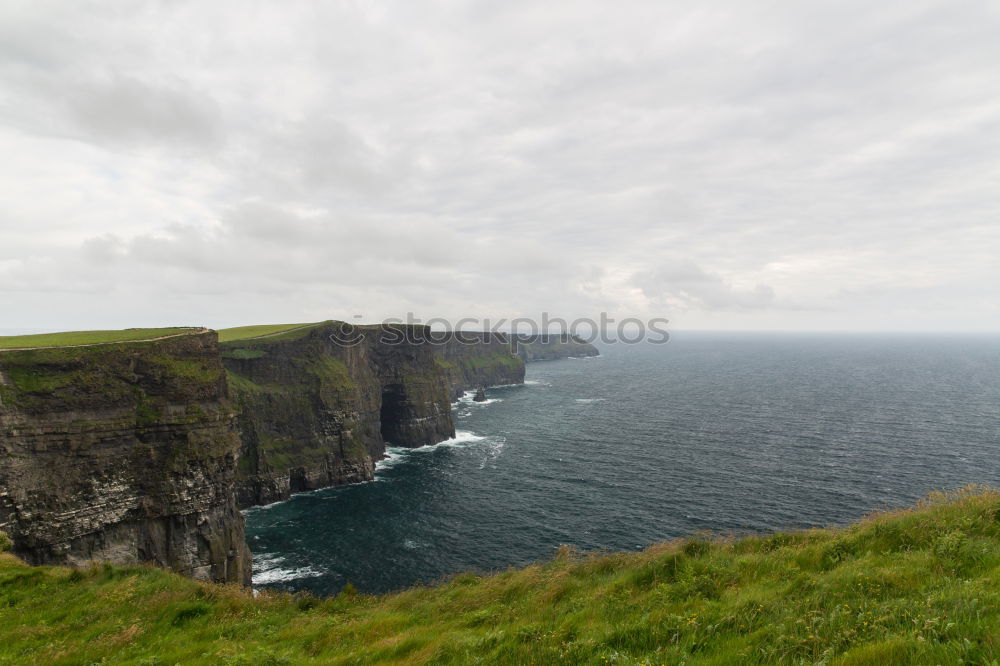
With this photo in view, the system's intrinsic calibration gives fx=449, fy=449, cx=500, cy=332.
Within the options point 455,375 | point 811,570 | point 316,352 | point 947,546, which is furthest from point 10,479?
point 455,375

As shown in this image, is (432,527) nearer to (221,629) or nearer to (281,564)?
(281,564)

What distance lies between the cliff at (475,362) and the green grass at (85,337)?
10252 centimetres

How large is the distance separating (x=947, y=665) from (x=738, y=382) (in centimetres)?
17591

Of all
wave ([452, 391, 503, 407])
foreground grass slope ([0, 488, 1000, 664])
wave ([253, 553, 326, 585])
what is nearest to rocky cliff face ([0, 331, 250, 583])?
wave ([253, 553, 326, 585])

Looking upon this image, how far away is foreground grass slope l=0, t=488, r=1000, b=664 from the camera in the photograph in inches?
348

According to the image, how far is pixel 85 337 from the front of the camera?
4778cm

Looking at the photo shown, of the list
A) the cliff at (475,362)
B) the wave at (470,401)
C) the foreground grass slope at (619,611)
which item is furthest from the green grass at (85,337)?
the cliff at (475,362)

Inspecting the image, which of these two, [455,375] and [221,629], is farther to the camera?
[455,375]

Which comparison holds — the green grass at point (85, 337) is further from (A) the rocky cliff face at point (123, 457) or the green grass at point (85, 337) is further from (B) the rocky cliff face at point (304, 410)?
(B) the rocky cliff face at point (304, 410)

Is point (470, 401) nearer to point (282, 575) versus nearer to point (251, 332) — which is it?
point (251, 332)

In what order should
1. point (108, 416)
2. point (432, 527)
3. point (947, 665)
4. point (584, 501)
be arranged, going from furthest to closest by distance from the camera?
point (584, 501)
point (432, 527)
point (108, 416)
point (947, 665)

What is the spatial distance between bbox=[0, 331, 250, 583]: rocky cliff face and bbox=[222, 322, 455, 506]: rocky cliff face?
21302 millimetres

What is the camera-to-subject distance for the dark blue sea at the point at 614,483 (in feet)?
160

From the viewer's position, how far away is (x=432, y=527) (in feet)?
181
